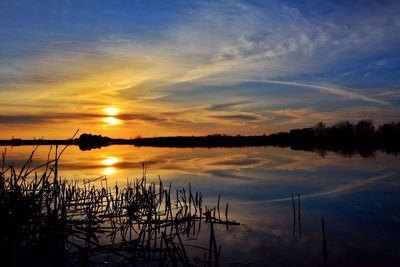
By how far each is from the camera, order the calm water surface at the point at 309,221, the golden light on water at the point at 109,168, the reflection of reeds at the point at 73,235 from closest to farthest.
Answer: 1. the reflection of reeds at the point at 73,235
2. the calm water surface at the point at 309,221
3. the golden light on water at the point at 109,168

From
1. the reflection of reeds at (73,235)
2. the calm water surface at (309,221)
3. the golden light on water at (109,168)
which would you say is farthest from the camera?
the golden light on water at (109,168)

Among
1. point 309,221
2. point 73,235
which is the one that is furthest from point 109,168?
point 73,235

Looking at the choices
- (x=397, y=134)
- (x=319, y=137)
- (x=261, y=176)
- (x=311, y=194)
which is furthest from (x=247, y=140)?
A: (x=311, y=194)

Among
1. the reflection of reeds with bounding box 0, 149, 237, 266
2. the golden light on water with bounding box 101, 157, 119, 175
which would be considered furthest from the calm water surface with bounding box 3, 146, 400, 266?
the golden light on water with bounding box 101, 157, 119, 175

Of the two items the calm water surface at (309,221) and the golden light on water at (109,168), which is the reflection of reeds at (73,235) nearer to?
the calm water surface at (309,221)

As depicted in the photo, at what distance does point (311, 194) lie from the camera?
19875 mm

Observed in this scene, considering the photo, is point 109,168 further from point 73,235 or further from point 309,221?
point 73,235

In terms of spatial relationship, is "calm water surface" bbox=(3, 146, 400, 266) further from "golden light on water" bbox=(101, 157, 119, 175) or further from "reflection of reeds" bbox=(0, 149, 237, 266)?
"golden light on water" bbox=(101, 157, 119, 175)

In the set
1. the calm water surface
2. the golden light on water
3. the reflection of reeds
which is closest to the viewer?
the reflection of reeds

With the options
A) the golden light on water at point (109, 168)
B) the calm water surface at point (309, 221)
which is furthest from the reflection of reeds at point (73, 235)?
the golden light on water at point (109, 168)

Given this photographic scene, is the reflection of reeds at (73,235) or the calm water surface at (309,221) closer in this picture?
the reflection of reeds at (73,235)

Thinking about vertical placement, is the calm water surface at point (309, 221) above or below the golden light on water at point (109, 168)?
below

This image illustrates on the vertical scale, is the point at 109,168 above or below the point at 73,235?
above

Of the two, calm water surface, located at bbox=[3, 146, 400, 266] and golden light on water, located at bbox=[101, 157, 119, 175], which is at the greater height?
golden light on water, located at bbox=[101, 157, 119, 175]
